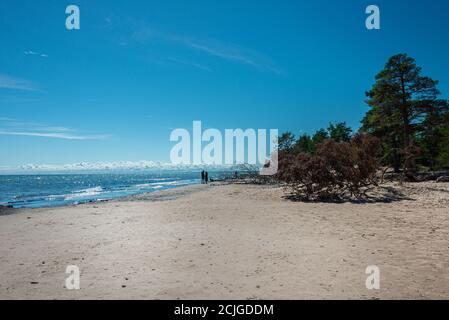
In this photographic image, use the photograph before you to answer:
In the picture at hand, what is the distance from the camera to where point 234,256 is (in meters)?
7.38

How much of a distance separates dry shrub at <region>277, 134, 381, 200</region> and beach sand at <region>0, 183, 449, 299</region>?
589cm

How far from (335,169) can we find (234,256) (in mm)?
13906

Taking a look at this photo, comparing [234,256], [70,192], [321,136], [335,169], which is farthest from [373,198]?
[321,136]

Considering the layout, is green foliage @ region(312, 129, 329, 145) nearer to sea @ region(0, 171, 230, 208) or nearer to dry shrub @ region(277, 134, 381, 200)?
sea @ region(0, 171, 230, 208)

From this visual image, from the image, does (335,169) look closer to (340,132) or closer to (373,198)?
(373,198)

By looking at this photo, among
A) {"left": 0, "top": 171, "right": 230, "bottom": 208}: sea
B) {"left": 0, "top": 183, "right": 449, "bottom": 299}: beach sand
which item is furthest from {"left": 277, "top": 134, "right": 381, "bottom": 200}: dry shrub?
{"left": 0, "top": 171, "right": 230, "bottom": 208}: sea

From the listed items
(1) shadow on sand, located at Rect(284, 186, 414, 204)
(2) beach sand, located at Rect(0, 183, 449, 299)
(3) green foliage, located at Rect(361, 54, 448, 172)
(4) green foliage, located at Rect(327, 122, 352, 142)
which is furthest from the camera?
(4) green foliage, located at Rect(327, 122, 352, 142)

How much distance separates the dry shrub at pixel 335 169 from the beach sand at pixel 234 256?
589cm

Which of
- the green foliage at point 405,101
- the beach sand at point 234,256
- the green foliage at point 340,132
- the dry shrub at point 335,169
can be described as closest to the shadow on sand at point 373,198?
the dry shrub at point 335,169

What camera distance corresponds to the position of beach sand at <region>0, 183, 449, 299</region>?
5.29 m
